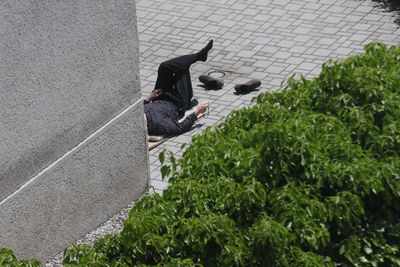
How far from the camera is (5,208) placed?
955 cm

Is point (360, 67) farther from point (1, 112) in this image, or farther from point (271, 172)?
point (1, 112)

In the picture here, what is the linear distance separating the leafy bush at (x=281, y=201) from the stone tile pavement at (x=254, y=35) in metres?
5.37

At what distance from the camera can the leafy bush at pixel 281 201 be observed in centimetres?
660

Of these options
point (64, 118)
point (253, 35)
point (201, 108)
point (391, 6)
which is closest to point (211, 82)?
point (201, 108)

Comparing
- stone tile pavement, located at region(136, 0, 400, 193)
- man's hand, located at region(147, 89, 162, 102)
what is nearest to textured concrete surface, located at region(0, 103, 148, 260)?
man's hand, located at region(147, 89, 162, 102)

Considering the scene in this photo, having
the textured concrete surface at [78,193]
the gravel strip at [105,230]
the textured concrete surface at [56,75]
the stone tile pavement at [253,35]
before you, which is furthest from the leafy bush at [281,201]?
the stone tile pavement at [253,35]

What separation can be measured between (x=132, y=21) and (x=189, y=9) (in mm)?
5114

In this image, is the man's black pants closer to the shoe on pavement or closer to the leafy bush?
the shoe on pavement

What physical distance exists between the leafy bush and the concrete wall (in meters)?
2.31

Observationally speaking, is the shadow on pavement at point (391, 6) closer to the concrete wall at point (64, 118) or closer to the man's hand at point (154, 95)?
the man's hand at point (154, 95)

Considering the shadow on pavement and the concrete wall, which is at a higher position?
the concrete wall

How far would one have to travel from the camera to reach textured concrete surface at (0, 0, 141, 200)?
9.20 meters

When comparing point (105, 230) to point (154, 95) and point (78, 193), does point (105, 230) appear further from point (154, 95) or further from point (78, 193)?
point (154, 95)

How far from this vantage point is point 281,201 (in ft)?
22.2
